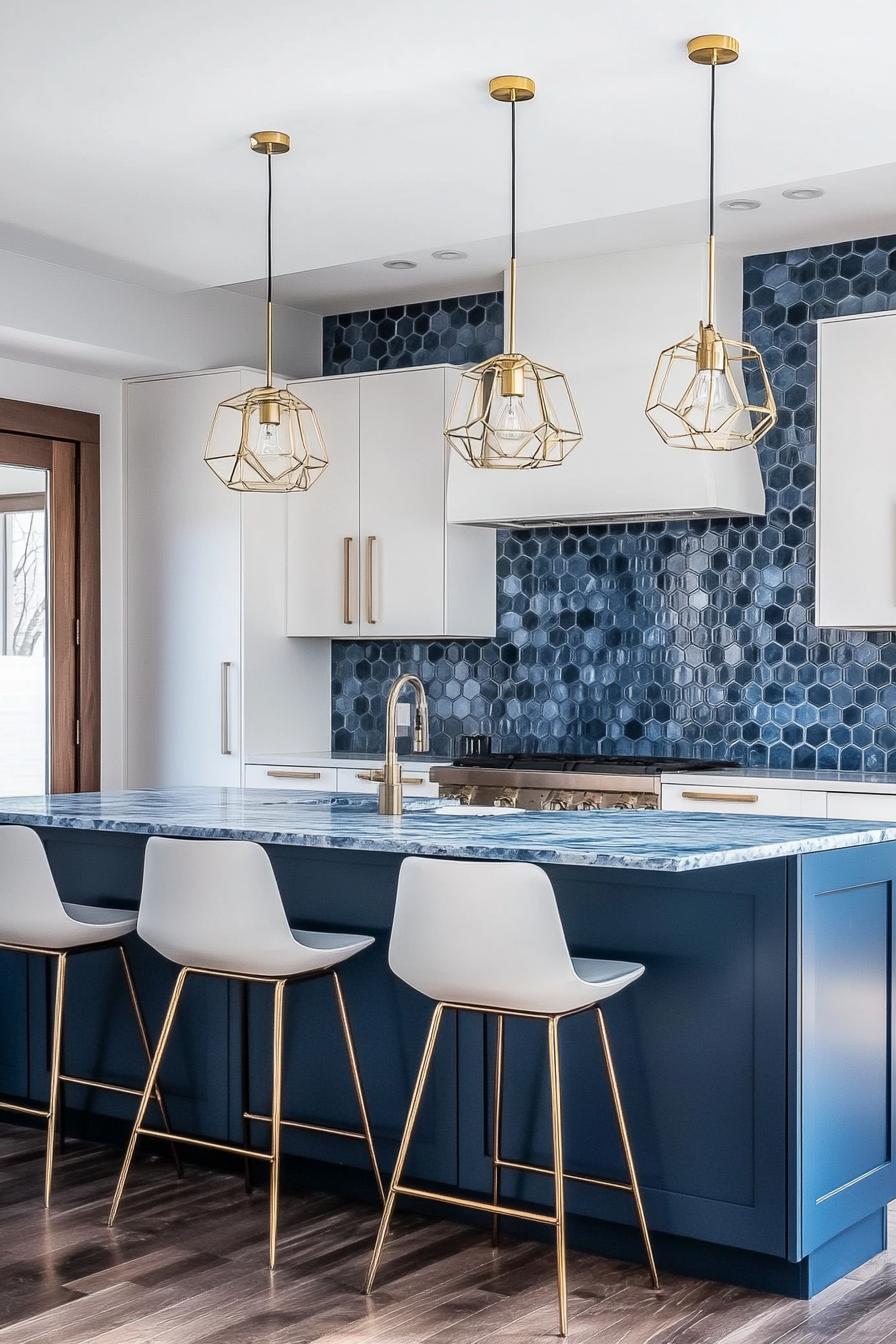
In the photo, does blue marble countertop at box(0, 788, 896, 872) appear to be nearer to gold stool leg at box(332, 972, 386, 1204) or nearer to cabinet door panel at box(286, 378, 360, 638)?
gold stool leg at box(332, 972, 386, 1204)

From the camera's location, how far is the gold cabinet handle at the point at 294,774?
19.8 ft

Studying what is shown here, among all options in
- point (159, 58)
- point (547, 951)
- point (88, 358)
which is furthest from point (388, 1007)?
point (88, 358)

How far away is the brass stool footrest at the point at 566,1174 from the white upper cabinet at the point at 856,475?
233cm

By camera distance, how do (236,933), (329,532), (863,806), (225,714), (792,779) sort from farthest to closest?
(329,532) → (225,714) → (792,779) → (863,806) → (236,933)

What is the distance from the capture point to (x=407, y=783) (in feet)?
19.2

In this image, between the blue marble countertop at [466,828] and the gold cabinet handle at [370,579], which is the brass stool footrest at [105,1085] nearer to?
the blue marble countertop at [466,828]

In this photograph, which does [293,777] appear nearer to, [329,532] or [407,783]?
[407,783]

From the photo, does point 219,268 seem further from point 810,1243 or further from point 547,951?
point 810,1243

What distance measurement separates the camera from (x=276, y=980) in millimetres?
3385

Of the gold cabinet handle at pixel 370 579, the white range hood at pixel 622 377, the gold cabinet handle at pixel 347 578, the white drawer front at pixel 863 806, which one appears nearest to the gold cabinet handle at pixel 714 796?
the white drawer front at pixel 863 806

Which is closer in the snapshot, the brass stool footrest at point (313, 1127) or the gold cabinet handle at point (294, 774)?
the brass stool footrest at point (313, 1127)

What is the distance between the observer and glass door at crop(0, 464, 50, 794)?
6.05 meters

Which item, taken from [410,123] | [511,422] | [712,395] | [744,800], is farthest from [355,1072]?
[410,123]

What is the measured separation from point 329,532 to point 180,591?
64 cm
